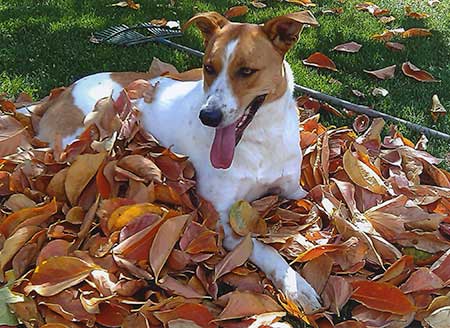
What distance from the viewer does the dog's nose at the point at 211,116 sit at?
3037mm

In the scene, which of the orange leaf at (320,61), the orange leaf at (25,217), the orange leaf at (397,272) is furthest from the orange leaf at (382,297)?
the orange leaf at (320,61)

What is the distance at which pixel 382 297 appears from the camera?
302 centimetres

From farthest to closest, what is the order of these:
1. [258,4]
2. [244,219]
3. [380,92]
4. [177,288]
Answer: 1. [258,4]
2. [380,92]
3. [244,219]
4. [177,288]

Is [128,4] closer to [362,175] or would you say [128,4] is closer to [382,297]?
[362,175]

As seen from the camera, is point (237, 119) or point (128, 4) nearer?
point (237, 119)

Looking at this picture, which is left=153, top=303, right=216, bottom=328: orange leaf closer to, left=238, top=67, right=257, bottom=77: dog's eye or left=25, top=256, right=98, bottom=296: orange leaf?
left=25, top=256, right=98, bottom=296: orange leaf

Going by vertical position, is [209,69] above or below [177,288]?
above

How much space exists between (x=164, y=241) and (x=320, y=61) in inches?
109

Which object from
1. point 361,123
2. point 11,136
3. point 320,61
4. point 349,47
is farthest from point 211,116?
point 349,47

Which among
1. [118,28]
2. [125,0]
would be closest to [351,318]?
[118,28]

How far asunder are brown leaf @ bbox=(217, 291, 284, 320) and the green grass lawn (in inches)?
73.2

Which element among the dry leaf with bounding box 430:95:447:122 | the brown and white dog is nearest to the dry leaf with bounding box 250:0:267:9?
the dry leaf with bounding box 430:95:447:122

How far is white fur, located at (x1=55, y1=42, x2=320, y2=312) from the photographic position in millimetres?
3207

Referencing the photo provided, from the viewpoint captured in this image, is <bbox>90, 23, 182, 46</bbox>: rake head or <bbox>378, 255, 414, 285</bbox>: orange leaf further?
<bbox>90, 23, 182, 46</bbox>: rake head
